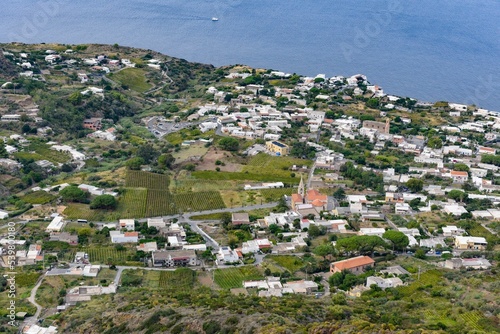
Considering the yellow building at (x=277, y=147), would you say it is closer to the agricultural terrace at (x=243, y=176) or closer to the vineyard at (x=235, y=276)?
the agricultural terrace at (x=243, y=176)

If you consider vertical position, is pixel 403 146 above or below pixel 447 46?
below

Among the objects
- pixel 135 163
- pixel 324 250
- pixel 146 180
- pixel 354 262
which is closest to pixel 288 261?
pixel 324 250

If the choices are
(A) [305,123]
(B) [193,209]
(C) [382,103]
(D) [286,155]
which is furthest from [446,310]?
(C) [382,103]

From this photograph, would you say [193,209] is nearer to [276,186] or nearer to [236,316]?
[276,186]

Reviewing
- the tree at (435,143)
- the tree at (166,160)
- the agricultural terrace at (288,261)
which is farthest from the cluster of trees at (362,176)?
the tree at (166,160)

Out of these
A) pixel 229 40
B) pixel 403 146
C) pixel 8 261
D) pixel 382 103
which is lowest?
pixel 8 261

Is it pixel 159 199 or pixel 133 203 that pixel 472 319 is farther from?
pixel 133 203
